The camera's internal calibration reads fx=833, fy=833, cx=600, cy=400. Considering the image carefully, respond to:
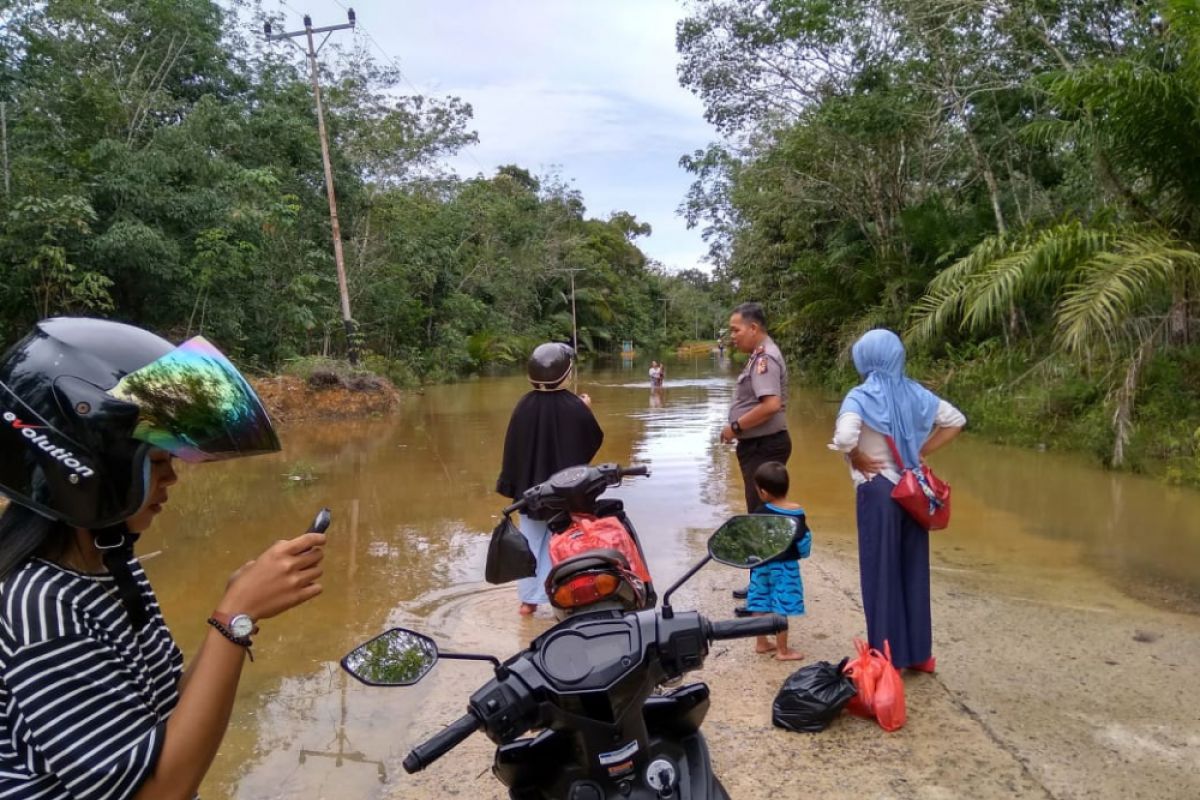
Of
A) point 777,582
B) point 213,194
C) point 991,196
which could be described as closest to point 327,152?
point 213,194

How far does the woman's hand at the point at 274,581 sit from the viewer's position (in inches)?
48.5

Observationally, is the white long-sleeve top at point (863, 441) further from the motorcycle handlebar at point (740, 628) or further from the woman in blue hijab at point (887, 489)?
the motorcycle handlebar at point (740, 628)

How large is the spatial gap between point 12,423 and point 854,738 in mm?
3050

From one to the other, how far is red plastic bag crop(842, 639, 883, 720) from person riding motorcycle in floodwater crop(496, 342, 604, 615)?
5.77ft

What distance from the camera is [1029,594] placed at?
16.8 feet

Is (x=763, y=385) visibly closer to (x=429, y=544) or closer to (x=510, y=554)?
(x=510, y=554)

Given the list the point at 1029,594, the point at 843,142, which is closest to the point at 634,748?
the point at 1029,594

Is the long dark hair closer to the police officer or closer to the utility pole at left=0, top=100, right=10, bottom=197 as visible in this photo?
the police officer

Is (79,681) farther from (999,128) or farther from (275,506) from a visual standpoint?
(999,128)

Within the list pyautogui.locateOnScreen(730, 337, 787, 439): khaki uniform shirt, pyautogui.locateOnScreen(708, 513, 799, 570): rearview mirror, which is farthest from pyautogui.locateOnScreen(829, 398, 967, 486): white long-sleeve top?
pyautogui.locateOnScreen(708, 513, 799, 570): rearview mirror

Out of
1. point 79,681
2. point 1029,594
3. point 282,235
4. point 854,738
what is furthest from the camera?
point 282,235

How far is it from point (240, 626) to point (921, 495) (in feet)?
A: 9.73

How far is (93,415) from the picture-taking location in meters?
1.17

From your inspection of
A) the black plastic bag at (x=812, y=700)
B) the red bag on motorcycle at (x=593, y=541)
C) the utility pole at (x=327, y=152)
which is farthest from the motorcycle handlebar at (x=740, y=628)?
the utility pole at (x=327, y=152)
